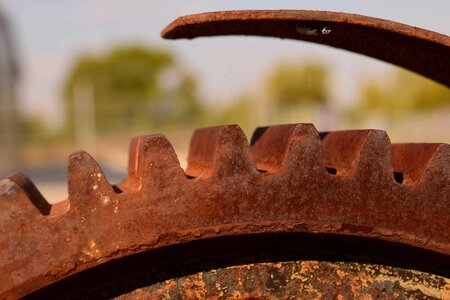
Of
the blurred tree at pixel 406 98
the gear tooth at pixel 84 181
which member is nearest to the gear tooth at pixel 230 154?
the gear tooth at pixel 84 181

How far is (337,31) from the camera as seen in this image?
1645mm

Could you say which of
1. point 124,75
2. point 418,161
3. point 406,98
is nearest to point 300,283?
point 418,161

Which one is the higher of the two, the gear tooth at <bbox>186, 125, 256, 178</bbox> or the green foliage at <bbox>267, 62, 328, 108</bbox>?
the green foliage at <bbox>267, 62, 328, 108</bbox>

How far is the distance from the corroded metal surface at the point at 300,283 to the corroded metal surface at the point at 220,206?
0.07m

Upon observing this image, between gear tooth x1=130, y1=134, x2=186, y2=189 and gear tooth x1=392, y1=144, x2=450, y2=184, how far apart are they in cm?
42

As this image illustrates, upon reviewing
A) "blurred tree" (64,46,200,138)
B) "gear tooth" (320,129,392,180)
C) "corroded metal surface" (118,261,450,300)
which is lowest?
"corroded metal surface" (118,261,450,300)

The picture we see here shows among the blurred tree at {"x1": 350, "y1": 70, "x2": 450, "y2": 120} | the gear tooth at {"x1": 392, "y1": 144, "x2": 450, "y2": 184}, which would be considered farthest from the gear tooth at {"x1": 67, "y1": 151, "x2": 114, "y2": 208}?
the blurred tree at {"x1": 350, "y1": 70, "x2": 450, "y2": 120}

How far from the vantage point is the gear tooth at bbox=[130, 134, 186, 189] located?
1.48 meters

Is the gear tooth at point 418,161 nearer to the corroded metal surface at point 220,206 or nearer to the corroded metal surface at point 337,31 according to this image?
the corroded metal surface at point 220,206

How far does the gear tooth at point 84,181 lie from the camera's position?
1454 mm

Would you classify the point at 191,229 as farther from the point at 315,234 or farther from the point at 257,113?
the point at 257,113

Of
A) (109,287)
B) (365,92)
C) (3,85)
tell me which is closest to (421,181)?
(109,287)

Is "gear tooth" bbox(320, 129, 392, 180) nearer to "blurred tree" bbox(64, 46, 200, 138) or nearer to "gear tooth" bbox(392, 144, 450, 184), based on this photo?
"gear tooth" bbox(392, 144, 450, 184)

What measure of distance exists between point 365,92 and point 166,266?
42581 mm
